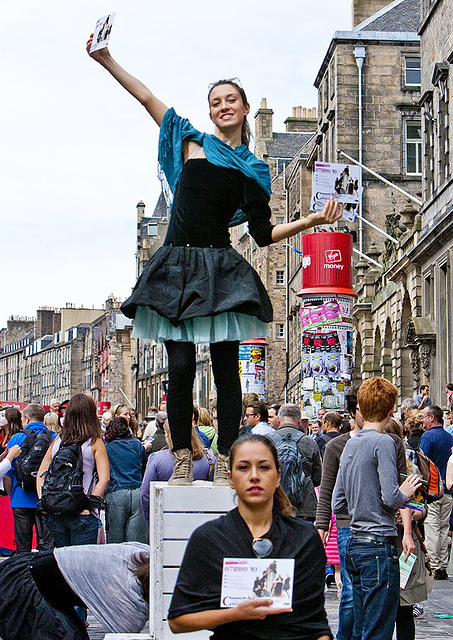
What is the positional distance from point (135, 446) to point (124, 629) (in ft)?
15.5

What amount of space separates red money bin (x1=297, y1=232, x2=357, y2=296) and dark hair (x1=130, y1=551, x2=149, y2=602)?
58.5ft

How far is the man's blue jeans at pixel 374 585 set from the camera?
22.1ft

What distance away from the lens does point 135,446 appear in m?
11.1

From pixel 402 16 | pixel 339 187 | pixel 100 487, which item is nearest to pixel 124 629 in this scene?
pixel 100 487

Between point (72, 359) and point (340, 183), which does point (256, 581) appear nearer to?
point (340, 183)

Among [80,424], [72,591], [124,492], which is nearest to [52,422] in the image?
[124,492]

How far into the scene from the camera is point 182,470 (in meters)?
6.38

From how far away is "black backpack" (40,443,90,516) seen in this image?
873cm

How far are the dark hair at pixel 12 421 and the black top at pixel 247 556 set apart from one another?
915cm

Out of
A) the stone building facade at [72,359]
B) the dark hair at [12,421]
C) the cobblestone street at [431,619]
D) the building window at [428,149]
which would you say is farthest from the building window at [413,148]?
the stone building facade at [72,359]

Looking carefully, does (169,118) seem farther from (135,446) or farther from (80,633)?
(135,446)

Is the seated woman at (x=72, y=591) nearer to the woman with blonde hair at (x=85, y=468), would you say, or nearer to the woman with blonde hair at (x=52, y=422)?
the woman with blonde hair at (x=85, y=468)

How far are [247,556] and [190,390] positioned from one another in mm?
2255

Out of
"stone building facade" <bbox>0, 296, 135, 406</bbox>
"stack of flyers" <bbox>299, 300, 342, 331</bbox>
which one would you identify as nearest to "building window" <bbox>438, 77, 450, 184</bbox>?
"stack of flyers" <bbox>299, 300, 342, 331</bbox>
